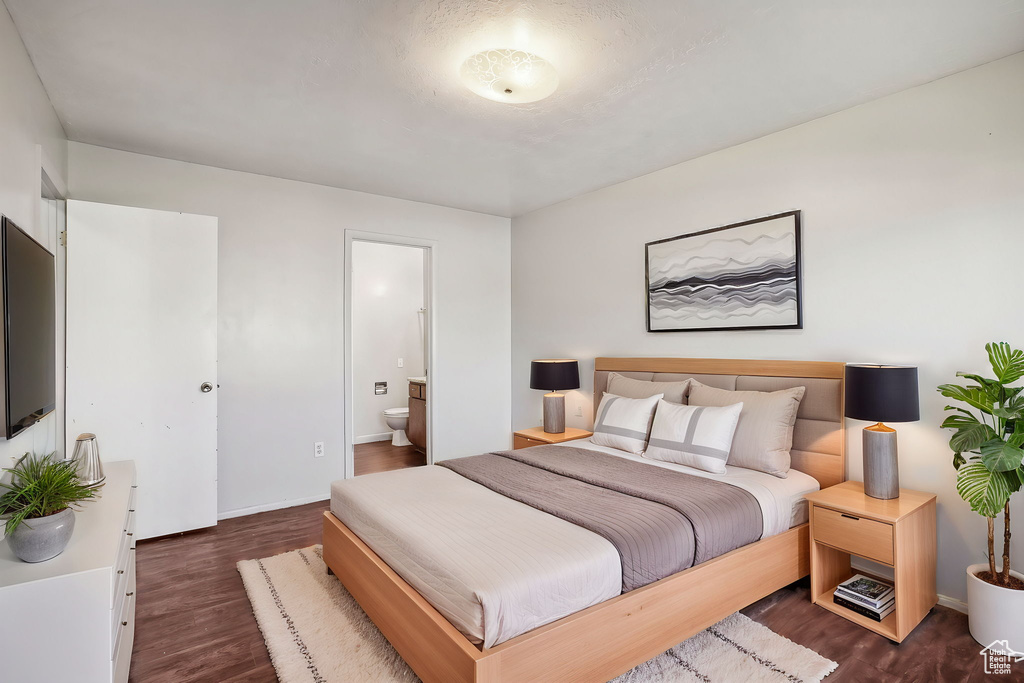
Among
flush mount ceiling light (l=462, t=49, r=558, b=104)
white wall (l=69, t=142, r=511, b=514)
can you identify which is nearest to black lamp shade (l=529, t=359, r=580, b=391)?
white wall (l=69, t=142, r=511, b=514)

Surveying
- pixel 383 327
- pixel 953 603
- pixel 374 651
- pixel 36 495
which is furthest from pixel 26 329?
pixel 383 327

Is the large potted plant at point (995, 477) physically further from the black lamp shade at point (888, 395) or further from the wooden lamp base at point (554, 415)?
the wooden lamp base at point (554, 415)

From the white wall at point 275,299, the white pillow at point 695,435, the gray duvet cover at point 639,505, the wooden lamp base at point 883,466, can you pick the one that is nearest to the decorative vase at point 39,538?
the gray duvet cover at point 639,505

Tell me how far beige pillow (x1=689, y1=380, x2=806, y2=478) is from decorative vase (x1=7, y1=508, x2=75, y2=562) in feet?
9.63

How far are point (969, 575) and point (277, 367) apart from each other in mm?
4247

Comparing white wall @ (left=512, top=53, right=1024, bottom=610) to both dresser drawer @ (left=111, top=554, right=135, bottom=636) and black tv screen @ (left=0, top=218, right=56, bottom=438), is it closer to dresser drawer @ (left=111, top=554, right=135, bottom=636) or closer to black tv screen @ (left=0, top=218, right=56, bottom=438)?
dresser drawer @ (left=111, top=554, right=135, bottom=636)

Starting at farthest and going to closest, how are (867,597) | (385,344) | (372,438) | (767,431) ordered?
(385,344), (372,438), (767,431), (867,597)

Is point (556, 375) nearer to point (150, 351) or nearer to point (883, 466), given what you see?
point (883, 466)

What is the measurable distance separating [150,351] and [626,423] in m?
3.09

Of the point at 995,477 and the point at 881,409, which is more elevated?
the point at 881,409

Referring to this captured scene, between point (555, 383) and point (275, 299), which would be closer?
point (275, 299)

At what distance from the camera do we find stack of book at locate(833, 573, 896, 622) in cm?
229

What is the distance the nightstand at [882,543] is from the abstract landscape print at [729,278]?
1.06 meters

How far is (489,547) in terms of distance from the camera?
6.03 ft
